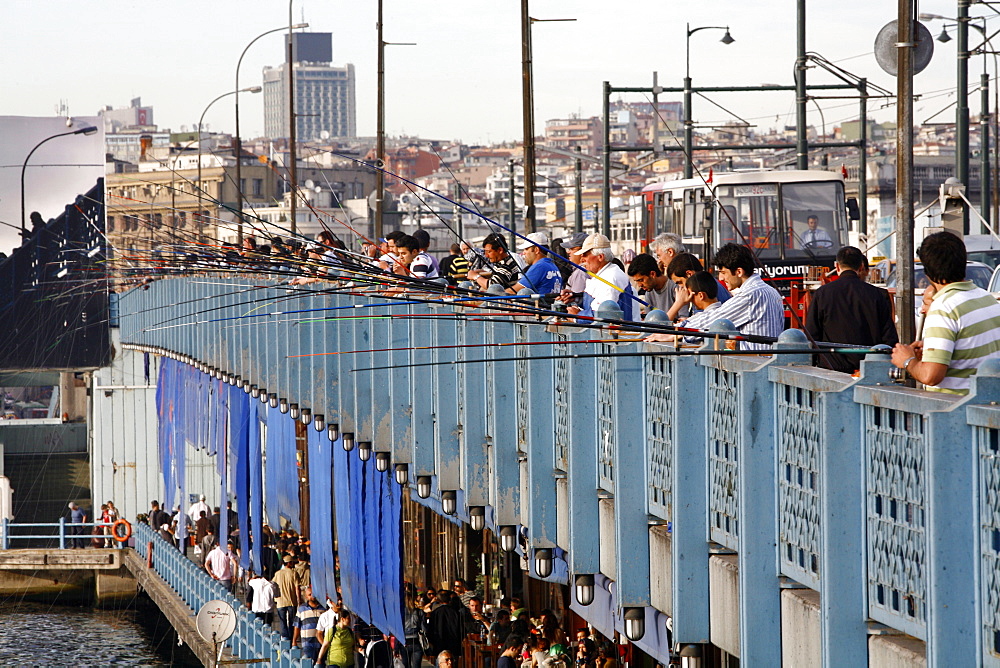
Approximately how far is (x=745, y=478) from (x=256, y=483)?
67.1 ft

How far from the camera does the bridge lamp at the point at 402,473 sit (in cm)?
1445

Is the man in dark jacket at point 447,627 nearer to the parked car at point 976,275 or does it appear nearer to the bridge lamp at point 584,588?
the parked car at point 976,275

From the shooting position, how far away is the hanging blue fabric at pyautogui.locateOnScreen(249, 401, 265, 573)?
2558 centimetres

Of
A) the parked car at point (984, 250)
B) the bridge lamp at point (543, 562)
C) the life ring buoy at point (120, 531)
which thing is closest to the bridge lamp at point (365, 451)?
the bridge lamp at point (543, 562)

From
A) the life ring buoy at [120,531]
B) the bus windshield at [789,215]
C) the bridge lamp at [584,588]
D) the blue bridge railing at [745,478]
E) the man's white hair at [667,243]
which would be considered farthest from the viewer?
the life ring buoy at [120,531]

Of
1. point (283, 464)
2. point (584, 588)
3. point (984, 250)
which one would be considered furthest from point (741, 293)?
point (283, 464)

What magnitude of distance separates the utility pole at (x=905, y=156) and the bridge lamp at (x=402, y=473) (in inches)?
283

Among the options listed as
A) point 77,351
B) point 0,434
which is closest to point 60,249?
point 77,351

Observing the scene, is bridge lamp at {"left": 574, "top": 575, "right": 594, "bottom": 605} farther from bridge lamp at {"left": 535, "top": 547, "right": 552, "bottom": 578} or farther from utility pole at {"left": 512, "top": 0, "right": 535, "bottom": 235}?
utility pole at {"left": 512, "top": 0, "right": 535, "bottom": 235}

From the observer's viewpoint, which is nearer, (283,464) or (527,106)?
(527,106)

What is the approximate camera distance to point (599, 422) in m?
9.05

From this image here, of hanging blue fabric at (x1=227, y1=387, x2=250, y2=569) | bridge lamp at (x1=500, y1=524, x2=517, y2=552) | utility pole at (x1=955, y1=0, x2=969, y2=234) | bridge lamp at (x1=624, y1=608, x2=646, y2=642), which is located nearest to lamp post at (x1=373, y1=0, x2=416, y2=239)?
hanging blue fabric at (x1=227, y1=387, x2=250, y2=569)

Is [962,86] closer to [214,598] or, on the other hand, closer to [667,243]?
[667,243]

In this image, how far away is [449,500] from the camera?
513 inches
